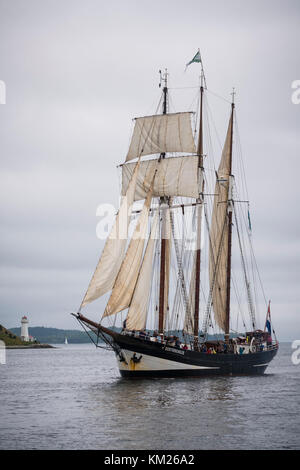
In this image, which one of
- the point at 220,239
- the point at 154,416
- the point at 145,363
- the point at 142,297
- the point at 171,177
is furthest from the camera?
the point at 220,239

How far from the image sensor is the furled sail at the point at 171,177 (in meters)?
67.5

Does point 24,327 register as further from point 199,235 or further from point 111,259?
point 111,259

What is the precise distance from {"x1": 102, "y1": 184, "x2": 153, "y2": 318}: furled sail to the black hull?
255cm

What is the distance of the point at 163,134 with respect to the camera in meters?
68.4

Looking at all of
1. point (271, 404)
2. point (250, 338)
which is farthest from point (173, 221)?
point (271, 404)

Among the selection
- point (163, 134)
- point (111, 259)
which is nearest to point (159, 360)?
point (111, 259)

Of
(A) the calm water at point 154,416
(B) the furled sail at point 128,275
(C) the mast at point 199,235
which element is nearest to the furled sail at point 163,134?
(C) the mast at point 199,235

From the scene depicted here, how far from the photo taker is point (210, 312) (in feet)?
233

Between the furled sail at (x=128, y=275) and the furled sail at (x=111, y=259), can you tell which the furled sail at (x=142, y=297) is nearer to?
the furled sail at (x=128, y=275)

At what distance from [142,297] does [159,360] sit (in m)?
5.45

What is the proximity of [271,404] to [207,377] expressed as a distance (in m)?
15.5

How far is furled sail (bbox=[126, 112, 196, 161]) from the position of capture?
67500 millimetres
